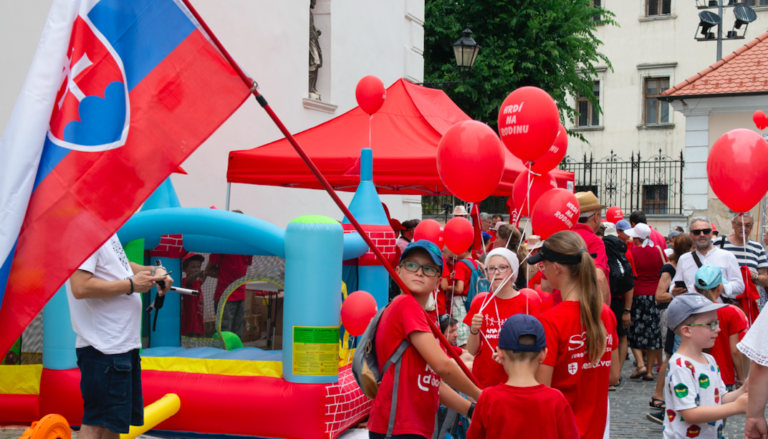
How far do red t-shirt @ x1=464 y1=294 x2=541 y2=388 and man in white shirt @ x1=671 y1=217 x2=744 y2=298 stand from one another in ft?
8.53

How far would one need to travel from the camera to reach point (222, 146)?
10.4 metres

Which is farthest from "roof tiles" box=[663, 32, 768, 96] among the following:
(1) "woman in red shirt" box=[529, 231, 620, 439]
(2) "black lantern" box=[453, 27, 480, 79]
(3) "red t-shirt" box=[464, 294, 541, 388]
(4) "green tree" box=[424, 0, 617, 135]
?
(1) "woman in red shirt" box=[529, 231, 620, 439]

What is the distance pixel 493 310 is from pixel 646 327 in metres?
4.25

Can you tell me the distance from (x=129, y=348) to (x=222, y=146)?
23.0 ft

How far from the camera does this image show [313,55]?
1248 cm

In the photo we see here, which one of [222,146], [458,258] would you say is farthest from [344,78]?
[458,258]

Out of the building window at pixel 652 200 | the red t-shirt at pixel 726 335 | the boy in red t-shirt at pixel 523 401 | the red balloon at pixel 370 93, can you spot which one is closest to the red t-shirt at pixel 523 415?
the boy in red t-shirt at pixel 523 401

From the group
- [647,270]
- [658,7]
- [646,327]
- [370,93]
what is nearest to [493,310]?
[370,93]

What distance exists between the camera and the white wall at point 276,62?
7.79m

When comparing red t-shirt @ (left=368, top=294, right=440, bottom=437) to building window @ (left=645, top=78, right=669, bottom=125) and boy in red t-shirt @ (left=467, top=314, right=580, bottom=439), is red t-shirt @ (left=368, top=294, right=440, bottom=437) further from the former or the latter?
building window @ (left=645, top=78, right=669, bottom=125)

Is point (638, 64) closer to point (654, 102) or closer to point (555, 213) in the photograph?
point (654, 102)

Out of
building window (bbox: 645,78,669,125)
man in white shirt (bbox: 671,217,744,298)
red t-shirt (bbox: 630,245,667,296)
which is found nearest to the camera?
man in white shirt (bbox: 671,217,744,298)

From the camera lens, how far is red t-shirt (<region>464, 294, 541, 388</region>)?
3.93 m

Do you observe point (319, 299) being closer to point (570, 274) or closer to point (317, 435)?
point (317, 435)
